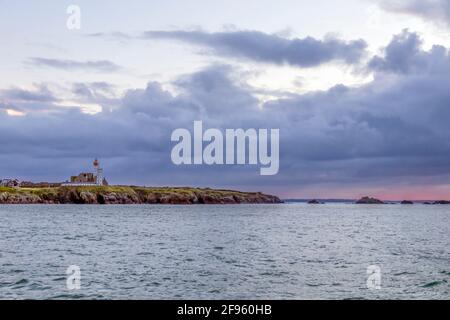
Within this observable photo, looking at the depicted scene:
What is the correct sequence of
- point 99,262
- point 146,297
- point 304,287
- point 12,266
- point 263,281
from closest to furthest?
point 146,297
point 304,287
point 263,281
point 12,266
point 99,262

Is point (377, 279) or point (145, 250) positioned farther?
point (145, 250)

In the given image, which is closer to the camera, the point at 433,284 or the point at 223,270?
the point at 433,284

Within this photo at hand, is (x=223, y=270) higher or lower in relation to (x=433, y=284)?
lower

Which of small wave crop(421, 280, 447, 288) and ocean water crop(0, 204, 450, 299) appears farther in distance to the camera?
small wave crop(421, 280, 447, 288)

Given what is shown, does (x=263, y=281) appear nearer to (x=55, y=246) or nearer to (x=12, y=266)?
(x=12, y=266)

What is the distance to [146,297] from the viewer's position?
131 feet

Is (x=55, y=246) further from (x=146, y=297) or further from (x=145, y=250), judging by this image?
(x=146, y=297)

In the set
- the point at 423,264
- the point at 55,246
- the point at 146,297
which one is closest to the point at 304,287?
the point at 146,297

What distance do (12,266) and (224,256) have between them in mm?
27081

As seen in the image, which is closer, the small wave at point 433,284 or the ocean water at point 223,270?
the ocean water at point 223,270

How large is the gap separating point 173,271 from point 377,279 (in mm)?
21326
